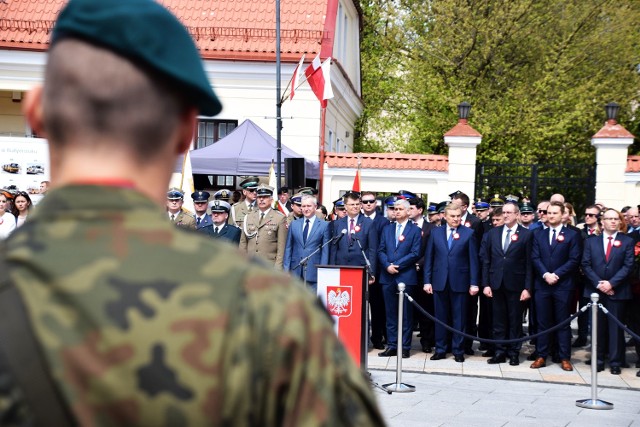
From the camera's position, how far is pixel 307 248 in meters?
12.5

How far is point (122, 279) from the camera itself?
1442 mm

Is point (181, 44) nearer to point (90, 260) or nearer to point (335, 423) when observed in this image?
point (90, 260)

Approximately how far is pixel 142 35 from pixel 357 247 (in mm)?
11440

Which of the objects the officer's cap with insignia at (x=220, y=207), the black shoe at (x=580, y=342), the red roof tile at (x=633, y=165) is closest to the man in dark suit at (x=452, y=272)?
the black shoe at (x=580, y=342)

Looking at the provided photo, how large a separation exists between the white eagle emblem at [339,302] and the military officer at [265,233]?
9.21 ft

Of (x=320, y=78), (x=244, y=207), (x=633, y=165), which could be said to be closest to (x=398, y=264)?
(x=244, y=207)

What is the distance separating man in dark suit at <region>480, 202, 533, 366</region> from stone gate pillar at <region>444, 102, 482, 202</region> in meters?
8.60

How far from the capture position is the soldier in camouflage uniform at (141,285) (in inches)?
55.6

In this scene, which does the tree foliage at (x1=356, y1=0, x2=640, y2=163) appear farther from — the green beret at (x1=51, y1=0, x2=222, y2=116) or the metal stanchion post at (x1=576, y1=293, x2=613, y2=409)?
the green beret at (x1=51, y1=0, x2=222, y2=116)

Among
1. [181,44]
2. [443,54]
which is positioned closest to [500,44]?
[443,54]

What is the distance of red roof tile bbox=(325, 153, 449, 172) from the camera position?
72.7ft

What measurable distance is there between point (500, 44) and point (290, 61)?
7.74 metres

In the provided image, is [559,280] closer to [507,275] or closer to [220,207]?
[507,275]

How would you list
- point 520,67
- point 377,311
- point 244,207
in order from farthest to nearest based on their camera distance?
point 520,67 < point 244,207 < point 377,311
